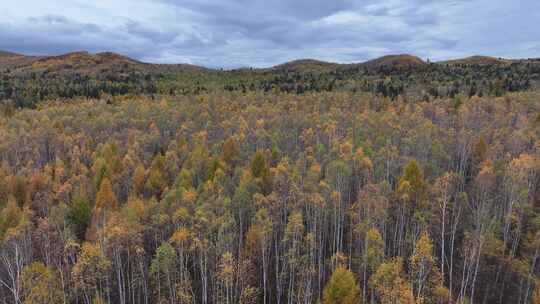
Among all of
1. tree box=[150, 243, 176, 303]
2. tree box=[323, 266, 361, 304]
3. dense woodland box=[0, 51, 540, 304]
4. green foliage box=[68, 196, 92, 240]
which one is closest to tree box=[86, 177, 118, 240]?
dense woodland box=[0, 51, 540, 304]

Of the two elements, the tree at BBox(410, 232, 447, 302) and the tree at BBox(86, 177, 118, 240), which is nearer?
the tree at BBox(410, 232, 447, 302)

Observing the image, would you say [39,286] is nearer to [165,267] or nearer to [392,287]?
[165,267]

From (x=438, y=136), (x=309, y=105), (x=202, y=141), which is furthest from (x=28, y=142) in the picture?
(x=438, y=136)

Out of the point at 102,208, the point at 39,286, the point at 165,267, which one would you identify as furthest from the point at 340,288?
the point at 102,208

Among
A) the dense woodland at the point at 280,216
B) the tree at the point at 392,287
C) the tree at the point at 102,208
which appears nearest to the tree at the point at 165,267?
the dense woodland at the point at 280,216

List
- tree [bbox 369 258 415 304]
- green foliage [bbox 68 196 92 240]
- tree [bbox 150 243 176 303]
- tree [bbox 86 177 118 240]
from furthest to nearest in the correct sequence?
1. green foliage [bbox 68 196 92 240]
2. tree [bbox 86 177 118 240]
3. tree [bbox 150 243 176 303]
4. tree [bbox 369 258 415 304]

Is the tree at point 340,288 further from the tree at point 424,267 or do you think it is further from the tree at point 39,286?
the tree at point 39,286

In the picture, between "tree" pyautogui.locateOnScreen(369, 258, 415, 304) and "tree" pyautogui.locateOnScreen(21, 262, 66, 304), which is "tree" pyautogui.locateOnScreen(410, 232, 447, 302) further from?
"tree" pyautogui.locateOnScreen(21, 262, 66, 304)

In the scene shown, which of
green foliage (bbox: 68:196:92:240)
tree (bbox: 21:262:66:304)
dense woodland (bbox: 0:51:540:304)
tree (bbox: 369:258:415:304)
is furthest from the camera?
green foliage (bbox: 68:196:92:240)

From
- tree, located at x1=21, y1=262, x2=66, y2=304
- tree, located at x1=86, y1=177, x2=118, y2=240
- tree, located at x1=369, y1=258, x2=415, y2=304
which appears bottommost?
tree, located at x1=21, y1=262, x2=66, y2=304
